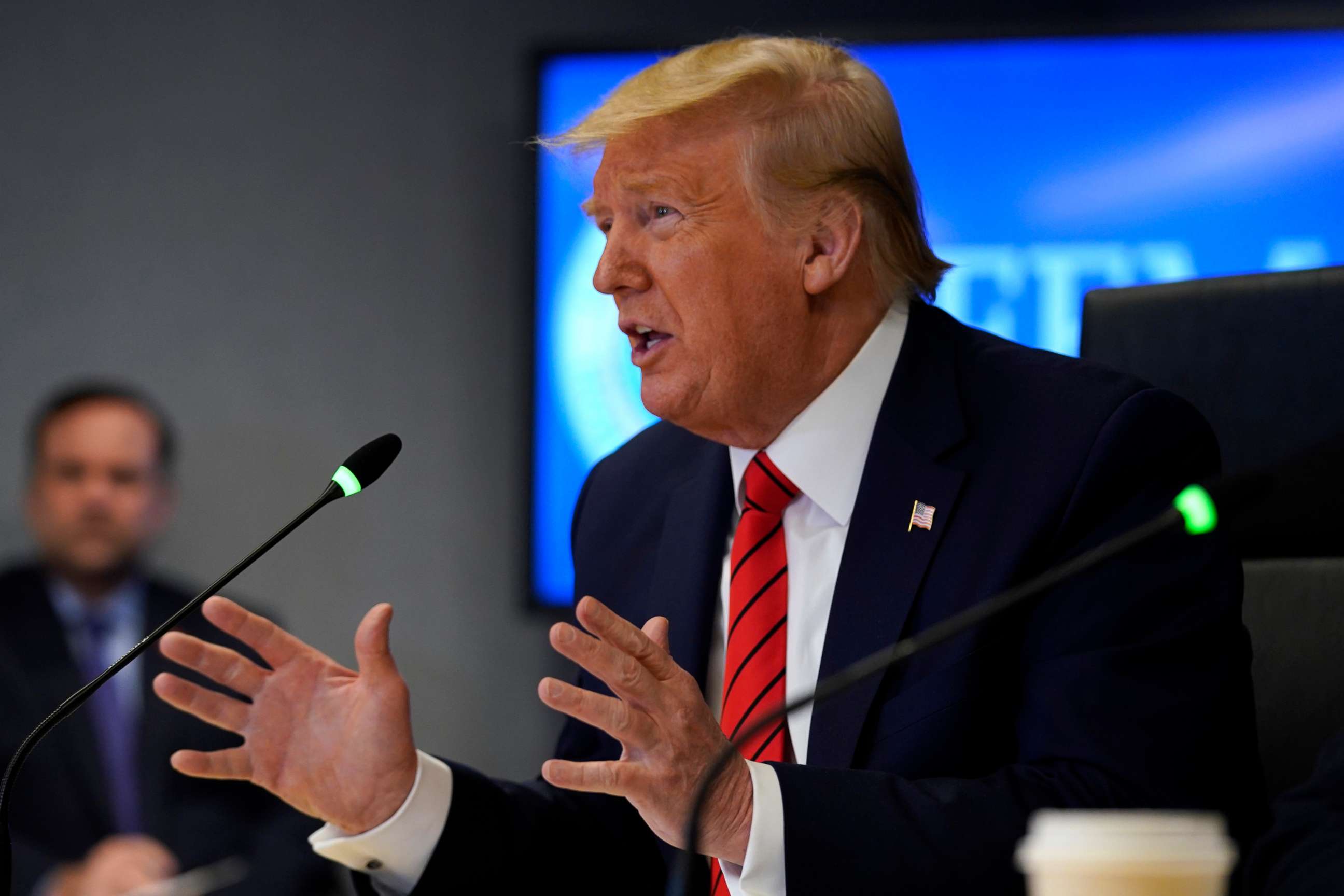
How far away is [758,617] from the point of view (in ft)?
5.20

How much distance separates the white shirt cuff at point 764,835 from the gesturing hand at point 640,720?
7 centimetres

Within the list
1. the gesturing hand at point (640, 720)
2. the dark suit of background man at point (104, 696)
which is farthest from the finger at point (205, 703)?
the dark suit of background man at point (104, 696)

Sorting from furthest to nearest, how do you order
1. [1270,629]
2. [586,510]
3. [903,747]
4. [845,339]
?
[586,510], [845,339], [1270,629], [903,747]

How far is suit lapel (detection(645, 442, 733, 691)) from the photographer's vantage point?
1.65 meters

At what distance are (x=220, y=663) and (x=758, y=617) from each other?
0.57 m

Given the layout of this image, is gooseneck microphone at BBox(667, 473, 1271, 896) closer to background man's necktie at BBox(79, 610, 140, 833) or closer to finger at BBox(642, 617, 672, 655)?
finger at BBox(642, 617, 672, 655)

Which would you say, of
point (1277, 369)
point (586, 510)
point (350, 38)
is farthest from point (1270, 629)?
point (350, 38)

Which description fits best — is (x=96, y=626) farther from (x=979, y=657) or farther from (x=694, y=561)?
(x=979, y=657)

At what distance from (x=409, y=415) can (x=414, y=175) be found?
0.53 m

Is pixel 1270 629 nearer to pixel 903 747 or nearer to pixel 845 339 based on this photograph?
pixel 903 747

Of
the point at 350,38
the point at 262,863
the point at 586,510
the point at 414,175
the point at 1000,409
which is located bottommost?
the point at 262,863

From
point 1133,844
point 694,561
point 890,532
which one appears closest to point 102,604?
point 694,561

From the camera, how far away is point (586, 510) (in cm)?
195

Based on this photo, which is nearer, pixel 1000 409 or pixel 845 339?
pixel 1000 409
